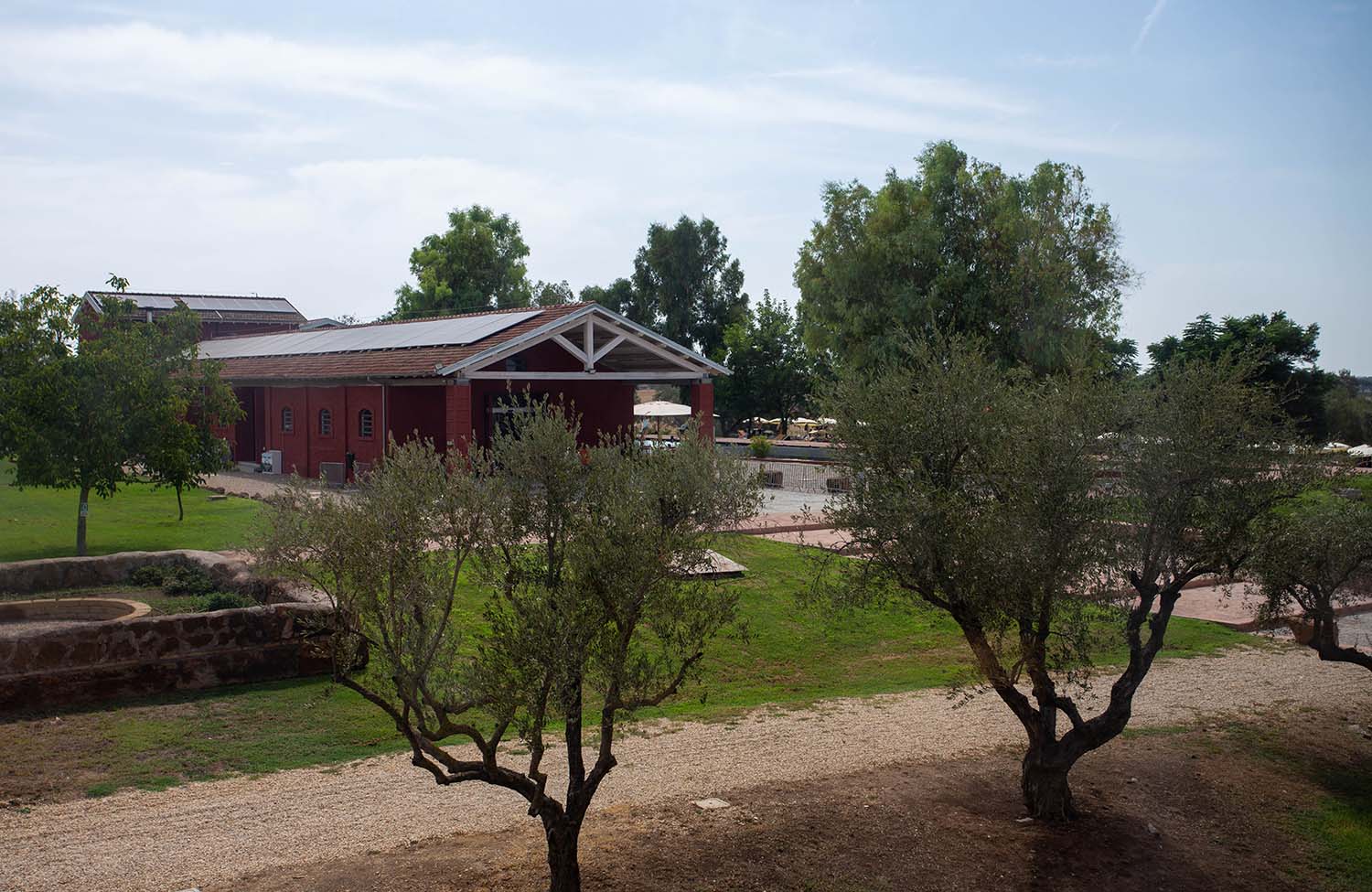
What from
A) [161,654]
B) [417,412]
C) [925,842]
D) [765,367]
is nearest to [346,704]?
[161,654]

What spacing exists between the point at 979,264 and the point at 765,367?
24814 mm

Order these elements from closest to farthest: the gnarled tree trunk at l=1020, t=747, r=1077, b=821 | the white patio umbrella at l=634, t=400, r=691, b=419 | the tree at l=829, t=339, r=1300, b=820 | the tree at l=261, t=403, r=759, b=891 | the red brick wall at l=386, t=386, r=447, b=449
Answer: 1. the tree at l=261, t=403, r=759, b=891
2. the tree at l=829, t=339, r=1300, b=820
3. the gnarled tree trunk at l=1020, t=747, r=1077, b=821
4. the red brick wall at l=386, t=386, r=447, b=449
5. the white patio umbrella at l=634, t=400, r=691, b=419

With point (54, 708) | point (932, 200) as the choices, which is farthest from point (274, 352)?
point (54, 708)

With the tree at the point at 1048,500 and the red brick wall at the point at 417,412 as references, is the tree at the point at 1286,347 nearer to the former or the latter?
the red brick wall at the point at 417,412

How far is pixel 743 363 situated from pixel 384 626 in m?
55.7

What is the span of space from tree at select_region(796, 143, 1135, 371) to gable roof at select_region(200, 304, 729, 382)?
8.40m

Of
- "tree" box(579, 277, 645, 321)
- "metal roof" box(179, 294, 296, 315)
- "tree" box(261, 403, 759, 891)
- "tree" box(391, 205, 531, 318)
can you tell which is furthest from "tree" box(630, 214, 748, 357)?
"tree" box(261, 403, 759, 891)

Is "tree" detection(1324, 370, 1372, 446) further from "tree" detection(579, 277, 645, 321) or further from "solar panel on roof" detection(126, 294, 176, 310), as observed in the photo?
"solar panel on roof" detection(126, 294, 176, 310)

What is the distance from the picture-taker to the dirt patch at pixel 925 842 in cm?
793

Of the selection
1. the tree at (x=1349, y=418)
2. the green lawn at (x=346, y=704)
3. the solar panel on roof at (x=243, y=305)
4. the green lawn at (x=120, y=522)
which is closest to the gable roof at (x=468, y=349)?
the green lawn at (x=120, y=522)

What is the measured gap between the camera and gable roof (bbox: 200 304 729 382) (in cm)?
2784

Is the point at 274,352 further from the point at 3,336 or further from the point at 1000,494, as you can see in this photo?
the point at 1000,494

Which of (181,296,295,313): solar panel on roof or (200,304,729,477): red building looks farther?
(181,296,295,313): solar panel on roof

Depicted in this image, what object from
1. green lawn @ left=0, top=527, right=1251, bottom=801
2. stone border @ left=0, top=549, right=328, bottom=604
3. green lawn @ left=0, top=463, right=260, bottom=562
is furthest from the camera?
green lawn @ left=0, top=463, right=260, bottom=562
